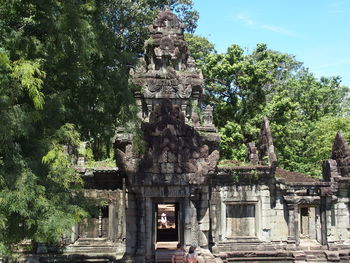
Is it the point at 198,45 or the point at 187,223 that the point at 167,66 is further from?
the point at 198,45

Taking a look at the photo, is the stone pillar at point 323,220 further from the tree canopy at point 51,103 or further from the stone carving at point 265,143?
the tree canopy at point 51,103

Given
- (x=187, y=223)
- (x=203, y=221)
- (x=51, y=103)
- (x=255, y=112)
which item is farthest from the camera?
(x=255, y=112)

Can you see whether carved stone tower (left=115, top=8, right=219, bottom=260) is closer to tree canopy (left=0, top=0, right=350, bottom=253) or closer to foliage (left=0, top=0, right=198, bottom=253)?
tree canopy (left=0, top=0, right=350, bottom=253)

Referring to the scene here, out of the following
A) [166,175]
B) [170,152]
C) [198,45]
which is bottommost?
[166,175]

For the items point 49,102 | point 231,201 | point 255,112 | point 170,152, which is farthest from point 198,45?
point 49,102

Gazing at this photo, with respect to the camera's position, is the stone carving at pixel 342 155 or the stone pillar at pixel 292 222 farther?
the stone carving at pixel 342 155

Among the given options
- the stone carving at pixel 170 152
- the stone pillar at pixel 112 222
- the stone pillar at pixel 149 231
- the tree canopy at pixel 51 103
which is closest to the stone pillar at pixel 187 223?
the stone carving at pixel 170 152

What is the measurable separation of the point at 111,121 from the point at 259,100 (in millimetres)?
16019

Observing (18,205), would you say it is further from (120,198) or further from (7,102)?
(120,198)

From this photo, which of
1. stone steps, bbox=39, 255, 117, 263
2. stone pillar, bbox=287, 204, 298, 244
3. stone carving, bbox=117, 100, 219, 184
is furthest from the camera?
stone pillar, bbox=287, 204, 298, 244

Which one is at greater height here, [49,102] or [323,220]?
[49,102]

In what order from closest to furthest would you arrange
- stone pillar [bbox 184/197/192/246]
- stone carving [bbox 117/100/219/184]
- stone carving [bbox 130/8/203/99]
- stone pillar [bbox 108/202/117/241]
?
stone carving [bbox 117/100/219/184]
stone pillar [bbox 184/197/192/246]
stone carving [bbox 130/8/203/99]
stone pillar [bbox 108/202/117/241]

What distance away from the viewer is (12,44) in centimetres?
793

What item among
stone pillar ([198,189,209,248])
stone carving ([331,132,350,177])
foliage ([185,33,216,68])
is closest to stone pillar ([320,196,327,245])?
stone carving ([331,132,350,177])
